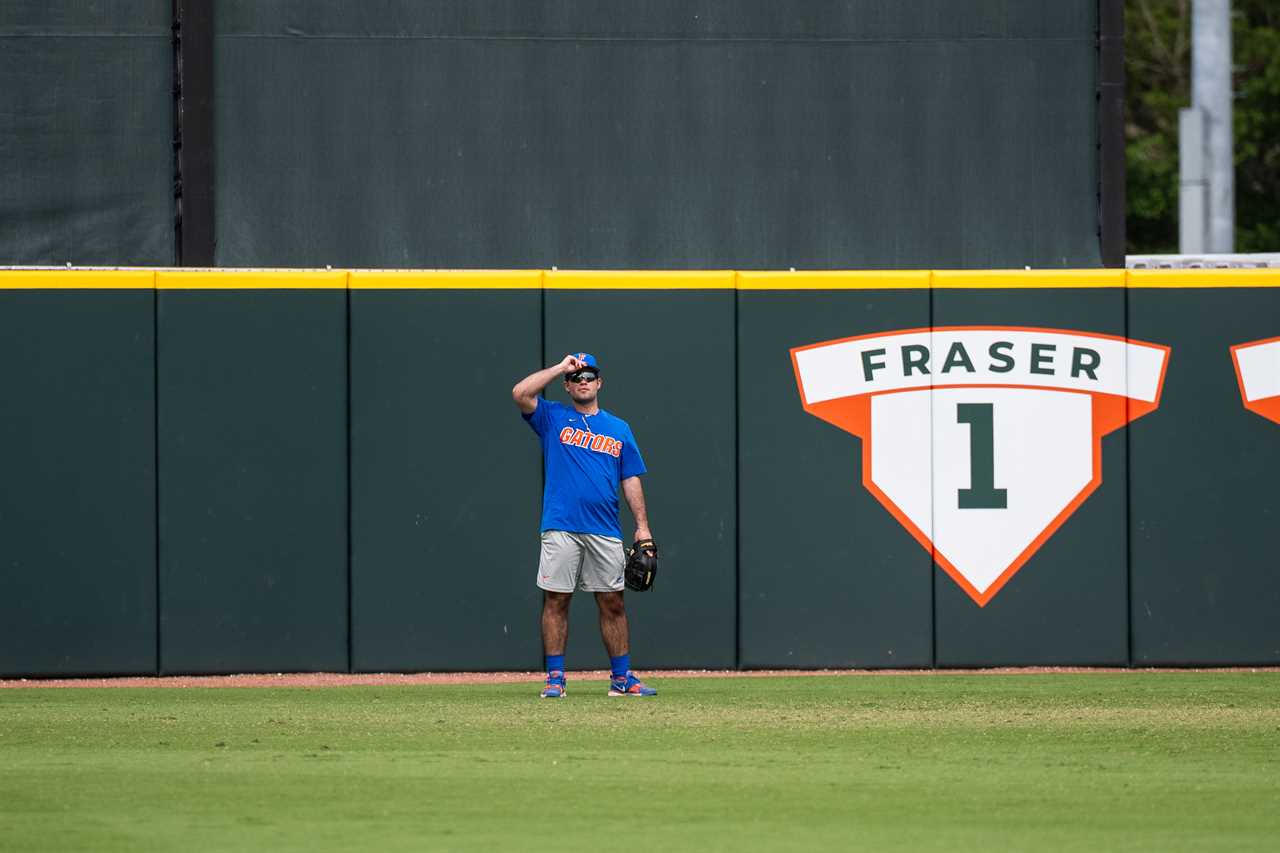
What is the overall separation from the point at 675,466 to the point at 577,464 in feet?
6.95

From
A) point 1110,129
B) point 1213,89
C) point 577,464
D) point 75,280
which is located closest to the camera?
point 577,464

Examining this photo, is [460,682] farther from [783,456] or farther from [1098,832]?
[1098,832]

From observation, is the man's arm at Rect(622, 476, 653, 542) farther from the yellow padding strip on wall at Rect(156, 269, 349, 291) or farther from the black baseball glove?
the yellow padding strip on wall at Rect(156, 269, 349, 291)

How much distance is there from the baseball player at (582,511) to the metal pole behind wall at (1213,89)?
1069 centimetres

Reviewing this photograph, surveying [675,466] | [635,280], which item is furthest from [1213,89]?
[675,466]

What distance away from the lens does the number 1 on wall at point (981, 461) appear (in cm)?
1180

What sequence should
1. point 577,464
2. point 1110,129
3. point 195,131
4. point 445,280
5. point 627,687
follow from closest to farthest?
point 577,464 < point 627,687 < point 445,280 < point 195,131 < point 1110,129

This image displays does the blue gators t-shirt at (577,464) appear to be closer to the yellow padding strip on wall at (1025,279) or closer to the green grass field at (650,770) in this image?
the green grass field at (650,770)

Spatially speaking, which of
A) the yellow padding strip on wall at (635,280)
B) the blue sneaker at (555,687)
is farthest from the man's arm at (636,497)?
the yellow padding strip on wall at (635,280)

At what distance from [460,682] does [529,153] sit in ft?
11.0

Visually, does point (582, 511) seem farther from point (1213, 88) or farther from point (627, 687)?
point (1213, 88)

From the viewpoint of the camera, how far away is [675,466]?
38.4ft

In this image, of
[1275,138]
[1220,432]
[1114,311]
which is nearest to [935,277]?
[1114,311]

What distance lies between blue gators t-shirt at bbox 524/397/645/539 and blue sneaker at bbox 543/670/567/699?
0.72 metres
